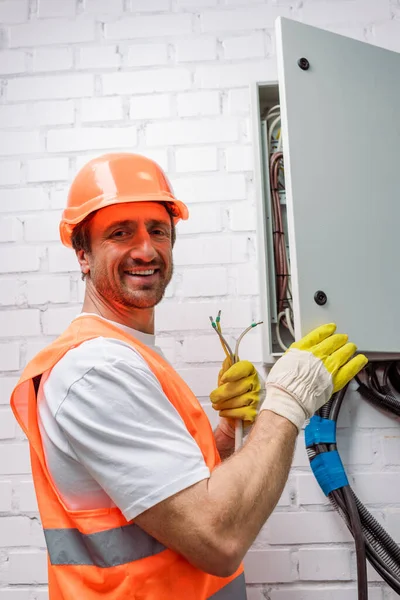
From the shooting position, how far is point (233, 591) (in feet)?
3.50

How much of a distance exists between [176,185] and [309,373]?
0.78 m

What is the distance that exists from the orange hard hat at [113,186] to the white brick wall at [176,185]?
1.21 ft

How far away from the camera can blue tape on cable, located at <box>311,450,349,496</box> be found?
1384mm

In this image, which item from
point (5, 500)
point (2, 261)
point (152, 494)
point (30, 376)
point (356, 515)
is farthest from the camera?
point (2, 261)

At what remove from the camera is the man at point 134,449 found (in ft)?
2.89

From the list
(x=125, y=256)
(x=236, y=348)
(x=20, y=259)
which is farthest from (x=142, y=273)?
(x=20, y=259)

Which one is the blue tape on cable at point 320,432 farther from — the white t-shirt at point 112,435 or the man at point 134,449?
the white t-shirt at point 112,435

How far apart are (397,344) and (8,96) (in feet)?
4.42

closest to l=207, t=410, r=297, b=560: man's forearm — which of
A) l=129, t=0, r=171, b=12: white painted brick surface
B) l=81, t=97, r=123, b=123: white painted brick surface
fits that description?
l=81, t=97, r=123, b=123: white painted brick surface

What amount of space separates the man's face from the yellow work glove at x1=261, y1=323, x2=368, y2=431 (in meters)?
0.34

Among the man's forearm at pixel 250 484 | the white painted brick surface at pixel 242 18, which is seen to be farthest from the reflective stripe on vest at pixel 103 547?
the white painted brick surface at pixel 242 18

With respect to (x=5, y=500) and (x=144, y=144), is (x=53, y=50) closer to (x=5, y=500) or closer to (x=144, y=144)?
(x=144, y=144)

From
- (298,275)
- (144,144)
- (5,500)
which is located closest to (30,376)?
(298,275)

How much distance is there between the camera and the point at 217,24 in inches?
67.8
